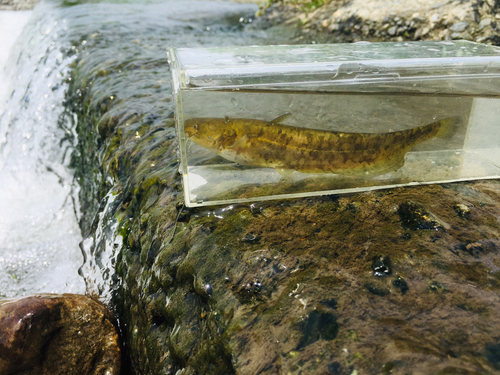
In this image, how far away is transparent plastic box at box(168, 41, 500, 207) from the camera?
1.95m

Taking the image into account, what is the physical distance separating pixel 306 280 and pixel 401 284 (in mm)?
383

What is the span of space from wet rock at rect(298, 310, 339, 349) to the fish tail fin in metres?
1.25

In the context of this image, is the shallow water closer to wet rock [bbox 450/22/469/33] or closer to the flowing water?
the flowing water

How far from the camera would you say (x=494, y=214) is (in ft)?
6.97

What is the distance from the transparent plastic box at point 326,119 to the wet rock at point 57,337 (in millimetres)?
943

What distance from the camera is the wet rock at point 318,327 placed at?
4.81 feet

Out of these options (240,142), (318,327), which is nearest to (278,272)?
(318,327)

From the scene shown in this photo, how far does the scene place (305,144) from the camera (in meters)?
2.10

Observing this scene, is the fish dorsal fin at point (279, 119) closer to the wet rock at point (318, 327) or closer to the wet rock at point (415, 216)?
the wet rock at point (415, 216)

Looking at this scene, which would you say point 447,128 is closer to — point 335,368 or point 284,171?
point 284,171

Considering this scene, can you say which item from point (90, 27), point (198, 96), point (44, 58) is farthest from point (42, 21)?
point (198, 96)

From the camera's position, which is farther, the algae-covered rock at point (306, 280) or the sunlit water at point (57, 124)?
the sunlit water at point (57, 124)

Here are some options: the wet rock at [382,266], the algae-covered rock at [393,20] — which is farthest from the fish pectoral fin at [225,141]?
the algae-covered rock at [393,20]

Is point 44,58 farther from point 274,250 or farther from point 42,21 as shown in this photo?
point 274,250
